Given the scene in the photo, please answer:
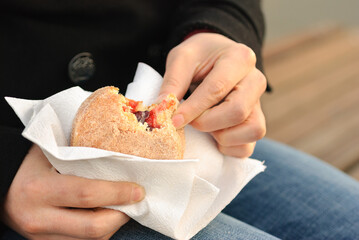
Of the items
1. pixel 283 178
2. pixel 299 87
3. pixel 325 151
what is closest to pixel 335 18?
pixel 299 87

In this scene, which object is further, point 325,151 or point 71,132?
point 325,151

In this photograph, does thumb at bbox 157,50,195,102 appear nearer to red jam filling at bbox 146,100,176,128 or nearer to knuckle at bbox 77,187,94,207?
red jam filling at bbox 146,100,176,128

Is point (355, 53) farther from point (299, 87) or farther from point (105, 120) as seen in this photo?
point (105, 120)

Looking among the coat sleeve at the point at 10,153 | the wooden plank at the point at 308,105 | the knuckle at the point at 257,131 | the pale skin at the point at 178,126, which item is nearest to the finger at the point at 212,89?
the pale skin at the point at 178,126

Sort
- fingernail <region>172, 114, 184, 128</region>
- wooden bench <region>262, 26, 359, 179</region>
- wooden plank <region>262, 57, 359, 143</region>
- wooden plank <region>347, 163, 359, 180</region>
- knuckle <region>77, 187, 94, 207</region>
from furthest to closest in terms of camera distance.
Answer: wooden plank <region>262, 57, 359, 143</region>
wooden bench <region>262, 26, 359, 179</region>
wooden plank <region>347, 163, 359, 180</region>
fingernail <region>172, 114, 184, 128</region>
knuckle <region>77, 187, 94, 207</region>

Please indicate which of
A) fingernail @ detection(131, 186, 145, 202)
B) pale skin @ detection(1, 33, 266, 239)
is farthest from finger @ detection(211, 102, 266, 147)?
fingernail @ detection(131, 186, 145, 202)

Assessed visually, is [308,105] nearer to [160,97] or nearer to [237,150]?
[237,150]
